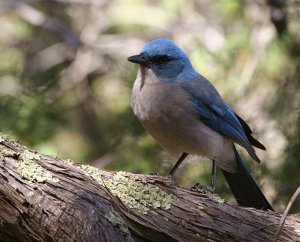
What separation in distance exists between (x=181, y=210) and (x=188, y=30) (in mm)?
4693

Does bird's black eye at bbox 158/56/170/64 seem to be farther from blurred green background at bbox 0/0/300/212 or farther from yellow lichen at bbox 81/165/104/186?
yellow lichen at bbox 81/165/104/186

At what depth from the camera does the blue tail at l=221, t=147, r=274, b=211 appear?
5.50 meters

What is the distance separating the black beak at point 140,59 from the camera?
220 inches

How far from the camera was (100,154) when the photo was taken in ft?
24.0

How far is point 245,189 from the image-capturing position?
5668 millimetres

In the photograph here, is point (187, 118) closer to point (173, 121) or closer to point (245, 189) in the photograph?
point (173, 121)

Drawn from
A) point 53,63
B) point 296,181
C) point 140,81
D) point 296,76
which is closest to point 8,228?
point 140,81

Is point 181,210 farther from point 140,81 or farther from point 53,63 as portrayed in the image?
point 53,63

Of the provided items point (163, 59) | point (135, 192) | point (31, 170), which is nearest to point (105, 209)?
point (135, 192)

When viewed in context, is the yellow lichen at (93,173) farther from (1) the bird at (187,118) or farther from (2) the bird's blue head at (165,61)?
(2) the bird's blue head at (165,61)

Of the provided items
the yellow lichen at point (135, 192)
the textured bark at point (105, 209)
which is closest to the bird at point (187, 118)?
the textured bark at point (105, 209)

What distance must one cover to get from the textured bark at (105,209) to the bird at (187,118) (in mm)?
1021

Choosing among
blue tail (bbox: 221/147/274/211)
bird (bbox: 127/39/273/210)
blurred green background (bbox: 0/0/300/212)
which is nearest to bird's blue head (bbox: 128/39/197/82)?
bird (bbox: 127/39/273/210)

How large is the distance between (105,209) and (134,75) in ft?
10.7
